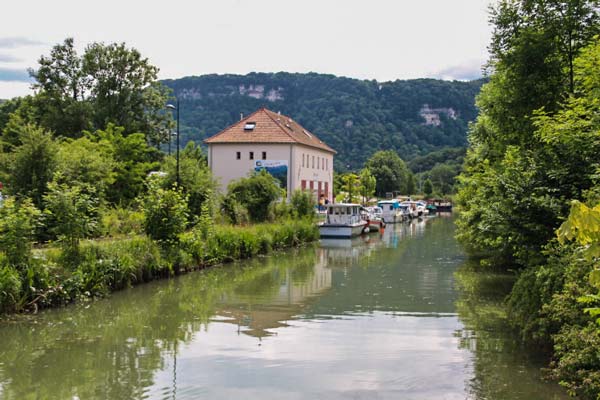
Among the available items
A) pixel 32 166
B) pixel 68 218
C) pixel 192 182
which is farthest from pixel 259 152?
pixel 68 218

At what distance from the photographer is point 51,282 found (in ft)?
53.1

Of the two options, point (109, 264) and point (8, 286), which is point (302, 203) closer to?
point (109, 264)

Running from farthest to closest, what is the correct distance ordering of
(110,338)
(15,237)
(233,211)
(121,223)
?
(233,211), (121,223), (15,237), (110,338)

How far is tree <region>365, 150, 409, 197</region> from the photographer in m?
128

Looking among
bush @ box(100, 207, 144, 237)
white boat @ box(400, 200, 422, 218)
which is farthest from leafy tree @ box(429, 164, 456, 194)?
bush @ box(100, 207, 144, 237)

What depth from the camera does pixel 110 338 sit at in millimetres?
13406

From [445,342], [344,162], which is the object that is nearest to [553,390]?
[445,342]

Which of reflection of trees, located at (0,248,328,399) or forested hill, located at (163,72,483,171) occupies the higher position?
forested hill, located at (163,72,483,171)

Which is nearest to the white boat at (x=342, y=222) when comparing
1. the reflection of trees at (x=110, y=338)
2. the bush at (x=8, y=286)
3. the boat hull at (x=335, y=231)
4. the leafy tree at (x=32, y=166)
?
the boat hull at (x=335, y=231)

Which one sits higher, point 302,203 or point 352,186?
point 352,186

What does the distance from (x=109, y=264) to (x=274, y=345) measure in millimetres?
7938

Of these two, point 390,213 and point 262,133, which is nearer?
point 262,133

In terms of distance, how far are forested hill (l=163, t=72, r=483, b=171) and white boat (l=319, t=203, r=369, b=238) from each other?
9073cm

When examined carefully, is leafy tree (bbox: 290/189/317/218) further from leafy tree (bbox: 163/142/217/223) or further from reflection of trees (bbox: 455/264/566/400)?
reflection of trees (bbox: 455/264/566/400)
